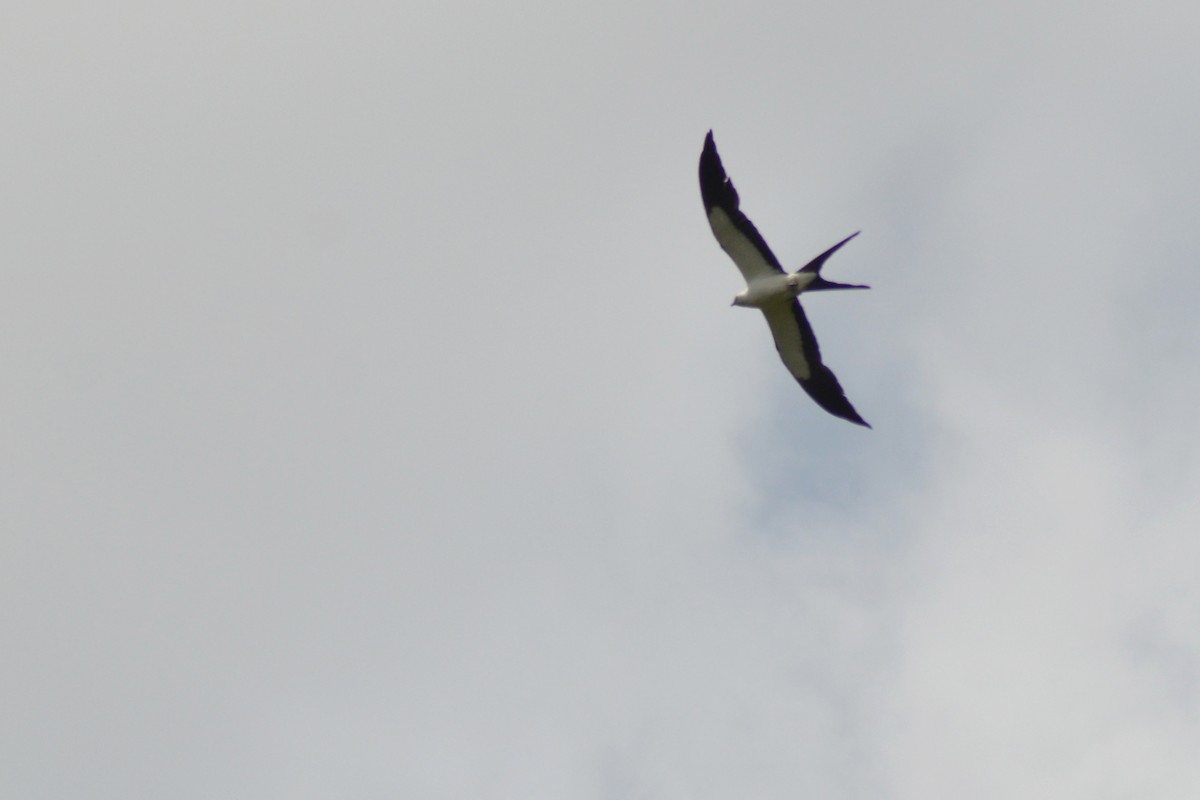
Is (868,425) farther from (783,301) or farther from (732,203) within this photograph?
(732,203)

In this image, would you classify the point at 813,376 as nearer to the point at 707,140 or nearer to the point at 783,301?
the point at 783,301

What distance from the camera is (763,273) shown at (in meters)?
42.2

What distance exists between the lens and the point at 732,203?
41.5 m

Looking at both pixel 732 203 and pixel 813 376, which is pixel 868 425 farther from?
pixel 732 203

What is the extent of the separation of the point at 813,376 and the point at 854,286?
5.04 metres

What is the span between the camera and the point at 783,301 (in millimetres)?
42562

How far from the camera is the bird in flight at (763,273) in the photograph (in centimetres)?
4128

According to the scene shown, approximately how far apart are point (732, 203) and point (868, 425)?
6536mm

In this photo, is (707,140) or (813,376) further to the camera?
(813,376)

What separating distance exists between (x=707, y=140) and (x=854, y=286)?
4654mm

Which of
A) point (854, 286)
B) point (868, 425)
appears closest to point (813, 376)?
point (868, 425)

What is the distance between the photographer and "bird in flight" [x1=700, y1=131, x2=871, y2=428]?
41.3 m

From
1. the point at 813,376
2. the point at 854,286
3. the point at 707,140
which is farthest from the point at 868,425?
the point at 707,140

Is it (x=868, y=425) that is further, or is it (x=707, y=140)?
(x=868, y=425)
